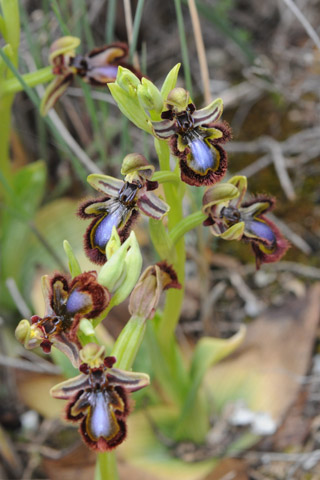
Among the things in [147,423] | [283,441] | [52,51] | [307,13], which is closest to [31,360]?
[147,423]

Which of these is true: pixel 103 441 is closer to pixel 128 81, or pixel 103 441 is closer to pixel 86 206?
pixel 86 206

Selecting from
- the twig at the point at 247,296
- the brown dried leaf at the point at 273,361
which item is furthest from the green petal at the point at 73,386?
the twig at the point at 247,296

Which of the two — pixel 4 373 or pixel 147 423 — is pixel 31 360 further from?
pixel 147 423

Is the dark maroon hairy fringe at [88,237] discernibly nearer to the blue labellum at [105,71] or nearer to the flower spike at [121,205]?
the flower spike at [121,205]

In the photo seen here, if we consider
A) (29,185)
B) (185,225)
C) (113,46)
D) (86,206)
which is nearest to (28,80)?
(113,46)

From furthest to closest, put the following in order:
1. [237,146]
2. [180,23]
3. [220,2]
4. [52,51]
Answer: [220,2] → [237,146] → [52,51] → [180,23]
